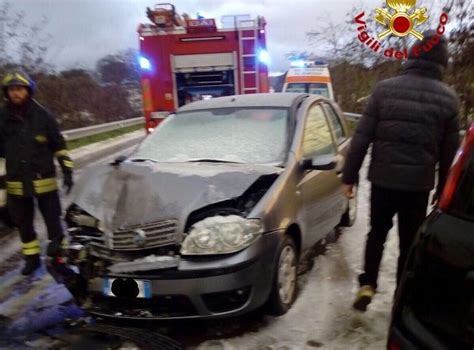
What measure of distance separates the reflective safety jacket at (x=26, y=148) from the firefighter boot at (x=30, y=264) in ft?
1.94

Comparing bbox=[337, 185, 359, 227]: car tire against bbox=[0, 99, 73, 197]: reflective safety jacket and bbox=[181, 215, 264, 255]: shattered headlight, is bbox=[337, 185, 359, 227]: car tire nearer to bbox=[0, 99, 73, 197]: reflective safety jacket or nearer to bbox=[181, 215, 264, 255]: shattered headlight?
bbox=[181, 215, 264, 255]: shattered headlight

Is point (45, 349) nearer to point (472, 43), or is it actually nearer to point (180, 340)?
point (180, 340)

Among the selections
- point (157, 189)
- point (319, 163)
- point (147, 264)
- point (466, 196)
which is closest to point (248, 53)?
point (319, 163)

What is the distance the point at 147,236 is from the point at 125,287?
34 cm

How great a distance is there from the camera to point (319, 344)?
298cm

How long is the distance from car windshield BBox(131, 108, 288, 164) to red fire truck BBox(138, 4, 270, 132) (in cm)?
604

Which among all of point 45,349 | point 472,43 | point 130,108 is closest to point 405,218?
point 45,349

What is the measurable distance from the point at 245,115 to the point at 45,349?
8.05 ft

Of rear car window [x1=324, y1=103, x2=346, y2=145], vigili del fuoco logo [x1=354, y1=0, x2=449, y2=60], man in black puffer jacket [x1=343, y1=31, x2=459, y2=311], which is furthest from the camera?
vigili del fuoco logo [x1=354, y1=0, x2=449, y2=60]

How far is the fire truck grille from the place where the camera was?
9.70 feet

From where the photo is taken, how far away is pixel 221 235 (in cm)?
294

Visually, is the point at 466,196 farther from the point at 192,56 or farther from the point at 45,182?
the point at 192,56

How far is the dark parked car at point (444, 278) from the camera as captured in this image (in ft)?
5.47

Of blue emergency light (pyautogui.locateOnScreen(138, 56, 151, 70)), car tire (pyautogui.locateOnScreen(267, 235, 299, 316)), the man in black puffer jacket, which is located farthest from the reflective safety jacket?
blue emergency light (pyautogui.locateOnScreen(138, 56, 151, 70))
